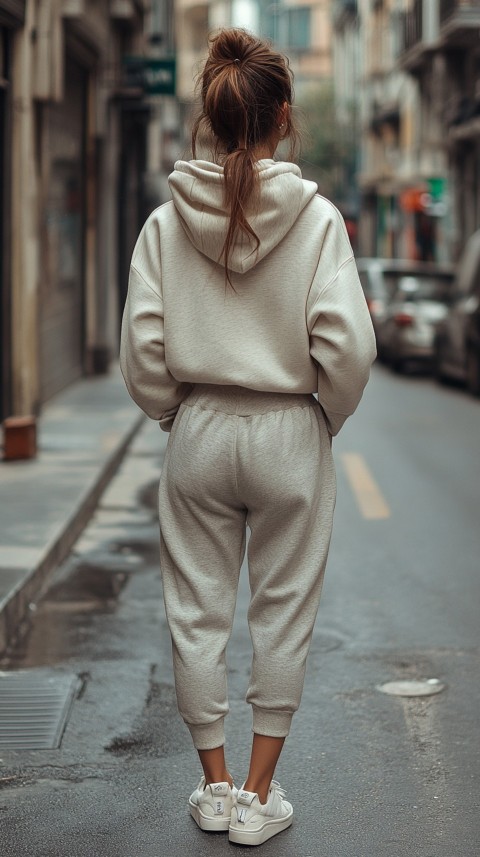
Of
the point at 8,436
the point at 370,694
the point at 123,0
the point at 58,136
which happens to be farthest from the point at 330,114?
the point at 370,694

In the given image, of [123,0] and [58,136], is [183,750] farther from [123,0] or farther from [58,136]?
[123,0]

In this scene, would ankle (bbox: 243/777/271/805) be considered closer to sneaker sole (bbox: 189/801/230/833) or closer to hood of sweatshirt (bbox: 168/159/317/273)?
sneaker sole (bbox: 189/801/230/833)

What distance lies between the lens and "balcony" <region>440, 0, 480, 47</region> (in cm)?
3400

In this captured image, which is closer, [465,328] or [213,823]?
[213,823]

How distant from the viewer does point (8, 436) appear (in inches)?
409

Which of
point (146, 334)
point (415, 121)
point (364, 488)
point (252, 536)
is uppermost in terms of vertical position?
point (415, 121)

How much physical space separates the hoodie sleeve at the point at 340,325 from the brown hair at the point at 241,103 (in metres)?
0.20

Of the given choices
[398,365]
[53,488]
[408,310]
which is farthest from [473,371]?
[53,488]

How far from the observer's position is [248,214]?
3482 mm

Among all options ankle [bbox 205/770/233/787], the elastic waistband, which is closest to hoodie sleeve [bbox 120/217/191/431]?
the elastic waistband

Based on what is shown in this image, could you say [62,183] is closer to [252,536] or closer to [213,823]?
[252,536]

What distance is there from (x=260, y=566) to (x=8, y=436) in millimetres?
6929

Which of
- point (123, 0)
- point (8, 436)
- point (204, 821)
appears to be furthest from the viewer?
point (123, 0)

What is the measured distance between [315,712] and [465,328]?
43.3ft
